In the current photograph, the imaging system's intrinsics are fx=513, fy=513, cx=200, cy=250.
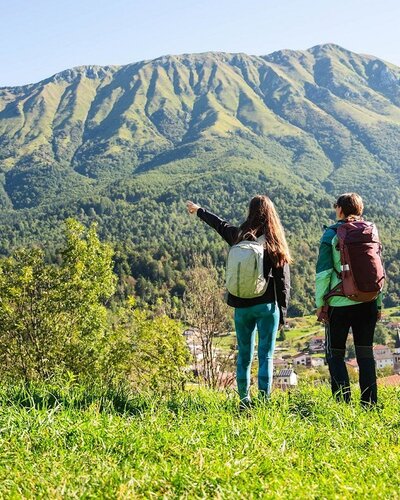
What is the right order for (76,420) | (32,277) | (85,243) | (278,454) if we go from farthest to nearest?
(85,243) → (32,277) → (76,420) → (278,454)

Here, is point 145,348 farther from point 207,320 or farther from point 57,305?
point 207,320

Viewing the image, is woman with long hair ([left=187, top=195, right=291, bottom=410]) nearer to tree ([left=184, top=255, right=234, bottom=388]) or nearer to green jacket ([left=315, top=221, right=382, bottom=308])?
green jacket ([left=315, top=221, right=382, bottom=308])

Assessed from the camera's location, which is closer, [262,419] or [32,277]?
[262,419]

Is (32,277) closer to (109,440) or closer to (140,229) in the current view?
(109,440)

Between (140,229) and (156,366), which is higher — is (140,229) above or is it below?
below

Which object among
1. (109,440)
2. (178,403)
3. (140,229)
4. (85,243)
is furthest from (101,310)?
(140,229)

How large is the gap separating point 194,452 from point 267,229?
256 cm

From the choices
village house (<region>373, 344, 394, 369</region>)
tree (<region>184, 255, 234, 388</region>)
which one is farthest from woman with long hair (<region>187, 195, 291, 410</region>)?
village house (<region>373, 344, 394, 369</region>)

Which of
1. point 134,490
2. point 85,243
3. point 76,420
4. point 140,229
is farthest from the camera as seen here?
point 140,229

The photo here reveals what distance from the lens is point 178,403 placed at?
174 inches

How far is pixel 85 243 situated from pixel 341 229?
42.7ft

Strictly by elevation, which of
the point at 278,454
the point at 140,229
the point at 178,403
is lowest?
the point at 140,229

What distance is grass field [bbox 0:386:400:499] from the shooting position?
252 cm

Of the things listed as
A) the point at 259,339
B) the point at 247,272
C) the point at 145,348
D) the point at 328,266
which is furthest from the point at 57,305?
the point at 328,266
